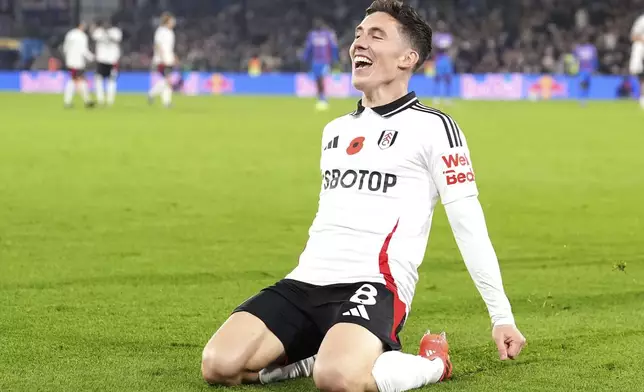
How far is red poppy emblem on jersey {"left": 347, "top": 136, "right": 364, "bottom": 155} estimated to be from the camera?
502 cm

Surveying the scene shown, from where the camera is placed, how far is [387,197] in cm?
493

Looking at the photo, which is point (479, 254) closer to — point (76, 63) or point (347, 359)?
point (347, 359)

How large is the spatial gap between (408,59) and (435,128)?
0.37 meters

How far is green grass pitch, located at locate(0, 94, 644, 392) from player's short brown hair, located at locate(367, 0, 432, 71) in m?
1.38

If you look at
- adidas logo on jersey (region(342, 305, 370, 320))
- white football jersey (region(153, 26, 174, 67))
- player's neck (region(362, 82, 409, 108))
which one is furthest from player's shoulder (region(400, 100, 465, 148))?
white football jersey (region(153, 26, 174, 67))

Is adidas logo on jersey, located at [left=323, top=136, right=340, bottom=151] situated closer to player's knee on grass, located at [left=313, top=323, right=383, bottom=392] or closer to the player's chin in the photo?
the player's chin

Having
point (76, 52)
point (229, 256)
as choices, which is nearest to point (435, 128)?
point (229, 256)

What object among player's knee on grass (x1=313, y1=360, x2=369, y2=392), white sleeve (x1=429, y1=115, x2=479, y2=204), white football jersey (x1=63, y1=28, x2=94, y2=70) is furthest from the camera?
white football jersey (x1=63, y1=28, x2=94, y2=70)

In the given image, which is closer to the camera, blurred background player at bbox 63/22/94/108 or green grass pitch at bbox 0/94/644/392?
green grass pitch at bbox 0/94/644/392

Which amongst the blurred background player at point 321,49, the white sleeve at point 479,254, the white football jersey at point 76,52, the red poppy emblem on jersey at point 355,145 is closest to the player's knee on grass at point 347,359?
the white sleeve at point 479,254

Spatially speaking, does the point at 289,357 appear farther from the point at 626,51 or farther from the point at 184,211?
the point at 626,51

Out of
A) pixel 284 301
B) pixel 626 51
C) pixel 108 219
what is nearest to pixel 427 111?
pixel 284 301

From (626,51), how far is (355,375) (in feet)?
129

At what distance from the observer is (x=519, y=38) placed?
145 ft
